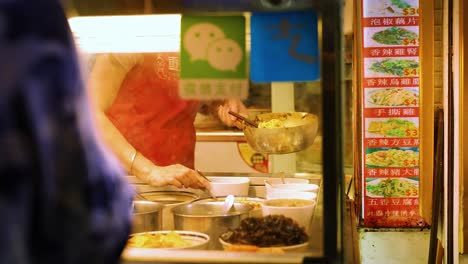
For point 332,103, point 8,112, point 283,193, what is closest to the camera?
point 8,112

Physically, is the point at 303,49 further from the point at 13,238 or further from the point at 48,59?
the point at 13,238

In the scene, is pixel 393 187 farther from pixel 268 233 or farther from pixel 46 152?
pixel 46 152

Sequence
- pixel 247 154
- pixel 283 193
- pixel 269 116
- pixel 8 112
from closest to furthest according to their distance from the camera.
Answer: pixel 8 112
pixel 283 193
pixel 269 116
pixel 247 154

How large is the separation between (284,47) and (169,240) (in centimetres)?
75

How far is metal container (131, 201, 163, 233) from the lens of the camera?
84.7 inches

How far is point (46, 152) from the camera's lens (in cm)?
85

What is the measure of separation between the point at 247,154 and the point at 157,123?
2.36 m

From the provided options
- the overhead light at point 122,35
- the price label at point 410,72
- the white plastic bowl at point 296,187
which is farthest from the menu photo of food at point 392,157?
the overhead light at point 122,35

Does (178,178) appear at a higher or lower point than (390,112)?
lower

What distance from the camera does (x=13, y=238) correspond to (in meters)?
0.83

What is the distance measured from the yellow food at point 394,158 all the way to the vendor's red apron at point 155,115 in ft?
4.26

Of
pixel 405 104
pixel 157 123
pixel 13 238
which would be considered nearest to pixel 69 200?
pixel 13 238

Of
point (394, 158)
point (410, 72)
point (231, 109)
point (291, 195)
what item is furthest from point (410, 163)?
point (291, 195)

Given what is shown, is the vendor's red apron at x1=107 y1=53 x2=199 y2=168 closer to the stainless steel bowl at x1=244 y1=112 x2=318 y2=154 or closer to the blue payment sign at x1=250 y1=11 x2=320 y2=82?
the stainless steel bowl at x1=244 y1=112 x2=318 y2=154
